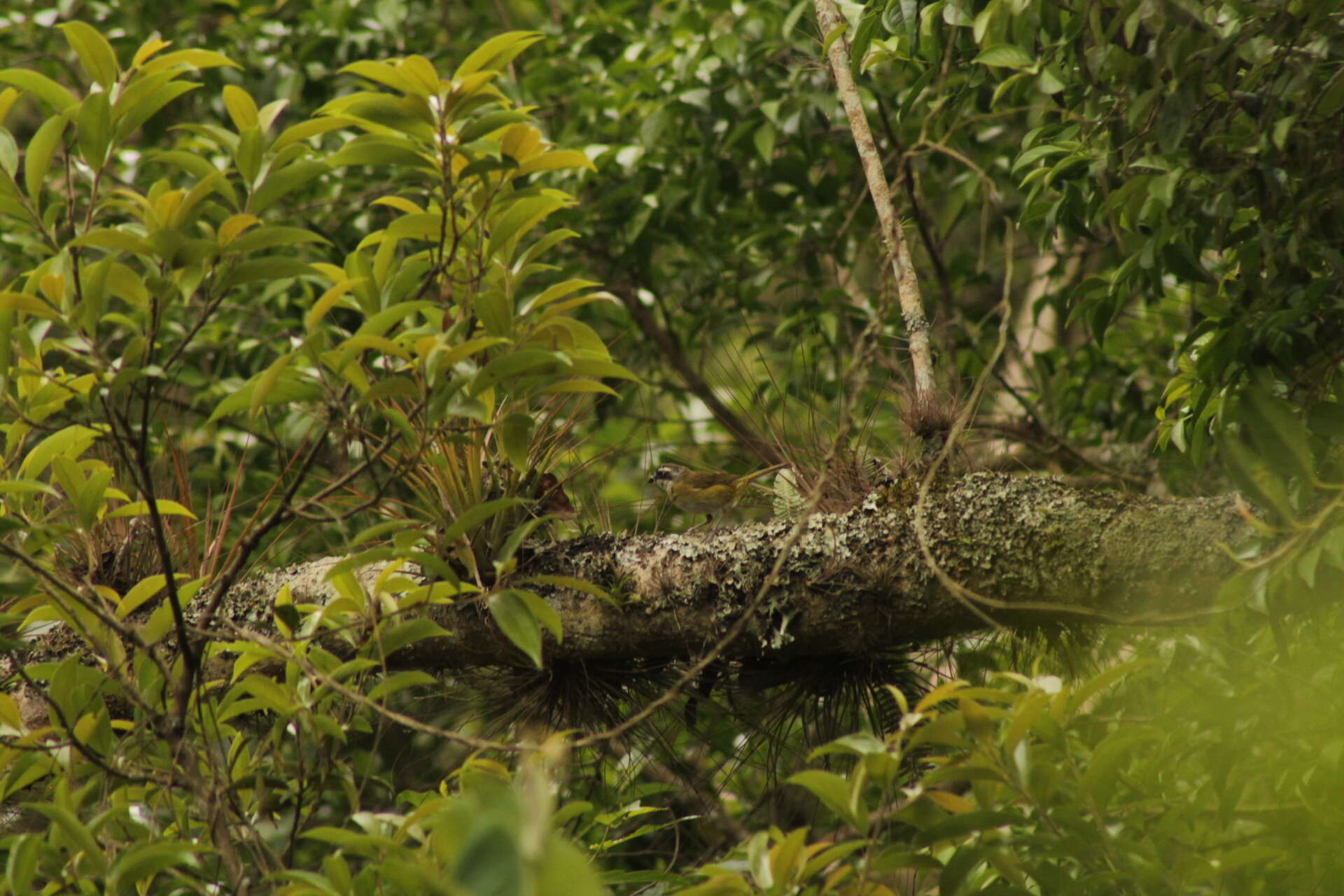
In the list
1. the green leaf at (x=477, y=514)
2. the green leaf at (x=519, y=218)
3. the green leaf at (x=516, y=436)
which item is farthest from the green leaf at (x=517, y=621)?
the green leaf at (x=519, y=218)

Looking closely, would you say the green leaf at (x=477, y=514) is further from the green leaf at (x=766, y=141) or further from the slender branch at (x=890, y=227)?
the green leaf at (x=766, y=141)

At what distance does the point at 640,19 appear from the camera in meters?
4.41

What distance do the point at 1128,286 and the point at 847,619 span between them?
863 millimetres

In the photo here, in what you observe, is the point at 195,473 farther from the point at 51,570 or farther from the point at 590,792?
the point at 590,792

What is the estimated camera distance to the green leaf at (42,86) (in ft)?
5.57

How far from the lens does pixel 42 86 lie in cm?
173

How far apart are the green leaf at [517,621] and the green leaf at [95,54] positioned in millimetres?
977

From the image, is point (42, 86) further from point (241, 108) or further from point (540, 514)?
point (540, 514)

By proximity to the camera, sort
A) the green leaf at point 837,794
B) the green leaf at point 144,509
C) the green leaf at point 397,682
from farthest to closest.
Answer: the green leaf at point 144,509
the green leaf at point 397,682
the green leaf at point 837,794

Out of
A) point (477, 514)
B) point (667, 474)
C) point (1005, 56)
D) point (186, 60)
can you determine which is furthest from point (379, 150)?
point (667, 474)

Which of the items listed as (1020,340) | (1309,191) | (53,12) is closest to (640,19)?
(53,12)

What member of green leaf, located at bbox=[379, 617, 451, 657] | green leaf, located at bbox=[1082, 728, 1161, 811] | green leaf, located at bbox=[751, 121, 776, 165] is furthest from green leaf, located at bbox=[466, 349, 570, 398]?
green leaf, located at bbox=[751, 121, 776, 165]

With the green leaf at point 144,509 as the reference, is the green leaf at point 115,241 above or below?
above

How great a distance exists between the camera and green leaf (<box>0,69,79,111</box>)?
66.9 inches
